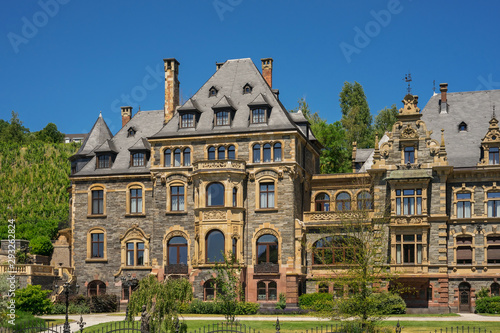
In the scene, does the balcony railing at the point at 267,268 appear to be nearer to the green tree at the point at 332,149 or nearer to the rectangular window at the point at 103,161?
the rectangular window at the point at 103,161

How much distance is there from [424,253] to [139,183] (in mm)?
22279

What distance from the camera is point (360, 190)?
172 feet

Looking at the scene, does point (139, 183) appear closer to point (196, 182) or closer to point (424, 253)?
point (196, 182)

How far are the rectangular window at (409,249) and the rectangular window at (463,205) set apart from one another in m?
3.48

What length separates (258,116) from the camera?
51.7 metres

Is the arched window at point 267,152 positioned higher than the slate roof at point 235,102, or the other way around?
the slate roof at point 235,102

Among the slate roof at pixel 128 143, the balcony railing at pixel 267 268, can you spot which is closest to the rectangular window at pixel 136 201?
the slate roof at pixel 128 143

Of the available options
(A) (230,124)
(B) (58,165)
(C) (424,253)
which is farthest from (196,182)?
(B) (58,165)

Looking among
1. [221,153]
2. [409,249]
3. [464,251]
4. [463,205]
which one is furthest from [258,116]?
[464,251]

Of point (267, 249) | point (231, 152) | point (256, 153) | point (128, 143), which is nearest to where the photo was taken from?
point (267, 249)

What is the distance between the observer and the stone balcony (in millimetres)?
49844

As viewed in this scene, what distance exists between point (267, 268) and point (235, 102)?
1316cm

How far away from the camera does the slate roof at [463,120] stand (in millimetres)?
50562

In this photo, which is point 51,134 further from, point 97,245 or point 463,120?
point 463,120
